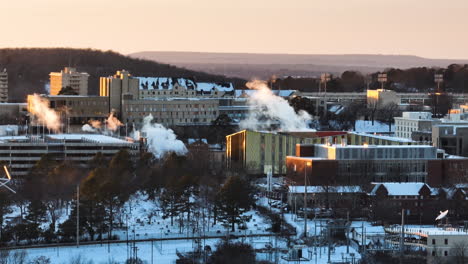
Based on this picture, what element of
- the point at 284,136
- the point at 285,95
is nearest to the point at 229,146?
the point at 284,136

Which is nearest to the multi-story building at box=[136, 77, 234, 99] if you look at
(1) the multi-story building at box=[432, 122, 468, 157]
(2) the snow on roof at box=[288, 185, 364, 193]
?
(1) the multi-story building at box=[432, 122, 468, 157]

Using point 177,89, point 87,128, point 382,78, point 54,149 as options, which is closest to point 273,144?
point 54,149

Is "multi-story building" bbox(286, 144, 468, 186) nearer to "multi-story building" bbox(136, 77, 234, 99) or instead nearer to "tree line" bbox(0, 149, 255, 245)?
"tree line" bbox(0, 149, 255, 245)

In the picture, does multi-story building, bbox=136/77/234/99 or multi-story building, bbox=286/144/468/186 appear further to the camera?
multi-story building, bbox=136/77/234/99

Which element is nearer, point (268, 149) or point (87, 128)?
point (268, 149)

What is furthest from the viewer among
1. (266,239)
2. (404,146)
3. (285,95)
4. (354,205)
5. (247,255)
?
(285,95)

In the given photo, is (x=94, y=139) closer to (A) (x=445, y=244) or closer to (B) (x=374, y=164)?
(B) (x=374, y=164)

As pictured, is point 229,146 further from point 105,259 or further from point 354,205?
point 105,259
